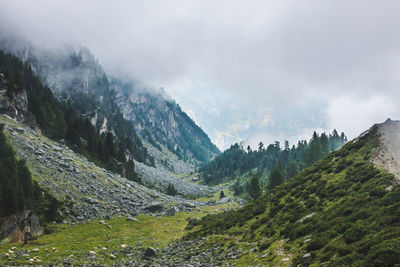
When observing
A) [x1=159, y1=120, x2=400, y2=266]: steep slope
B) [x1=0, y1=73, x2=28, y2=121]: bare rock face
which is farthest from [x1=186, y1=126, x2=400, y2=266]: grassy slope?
[x1=0, y1=73, x2=28, y2=121]: bare rock face

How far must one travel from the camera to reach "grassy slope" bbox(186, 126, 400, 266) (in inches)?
566

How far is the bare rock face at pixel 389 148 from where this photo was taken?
29712 millimetres

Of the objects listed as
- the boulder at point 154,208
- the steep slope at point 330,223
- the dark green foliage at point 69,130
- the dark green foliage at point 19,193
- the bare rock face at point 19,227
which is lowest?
the steep slope at point 330,223

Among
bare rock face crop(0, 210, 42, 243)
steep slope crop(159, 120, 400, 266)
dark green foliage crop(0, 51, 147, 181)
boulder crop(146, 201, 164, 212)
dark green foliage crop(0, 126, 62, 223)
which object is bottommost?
steep slope crop(159, 120, 400, 266)

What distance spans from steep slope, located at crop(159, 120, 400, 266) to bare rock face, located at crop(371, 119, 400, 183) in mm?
162

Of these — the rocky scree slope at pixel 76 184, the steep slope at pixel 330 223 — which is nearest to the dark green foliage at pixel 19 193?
the rocky scree slope at pixel 76 184

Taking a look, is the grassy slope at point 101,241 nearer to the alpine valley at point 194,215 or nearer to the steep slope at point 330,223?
the alpine valley at point 194,215

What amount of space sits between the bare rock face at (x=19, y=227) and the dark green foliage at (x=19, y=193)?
93cm

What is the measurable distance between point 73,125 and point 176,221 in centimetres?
6297

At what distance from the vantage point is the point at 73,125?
96938mm

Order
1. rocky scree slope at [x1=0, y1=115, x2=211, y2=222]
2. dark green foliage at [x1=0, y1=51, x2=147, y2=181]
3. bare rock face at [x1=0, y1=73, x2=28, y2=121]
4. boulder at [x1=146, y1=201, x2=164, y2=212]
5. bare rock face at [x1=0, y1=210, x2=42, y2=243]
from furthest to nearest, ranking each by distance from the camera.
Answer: dark green foliage at [x1=0, y1=51, x2=147, y2=181], bare rock face at [x1=0, y1=73, x2=28, y2=121], boulder at [x1=146, y1=201, x2=164, y2=212], rocky scree slope at [x1=0, y1=115, x2=211, y2=222], bare rock face at [x1=0, y1=210, x2=42, y2=243]

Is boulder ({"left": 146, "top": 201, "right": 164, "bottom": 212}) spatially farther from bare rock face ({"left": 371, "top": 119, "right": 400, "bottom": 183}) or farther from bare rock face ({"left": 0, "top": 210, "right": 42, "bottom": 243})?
bare rock face ({"left": 371, "top": 119, "right": 400, "bottom": 183})

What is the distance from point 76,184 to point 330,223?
55.3 metres

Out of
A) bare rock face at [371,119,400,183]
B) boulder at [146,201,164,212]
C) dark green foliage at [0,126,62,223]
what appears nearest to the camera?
bare rock face at [371,119,400,183]
